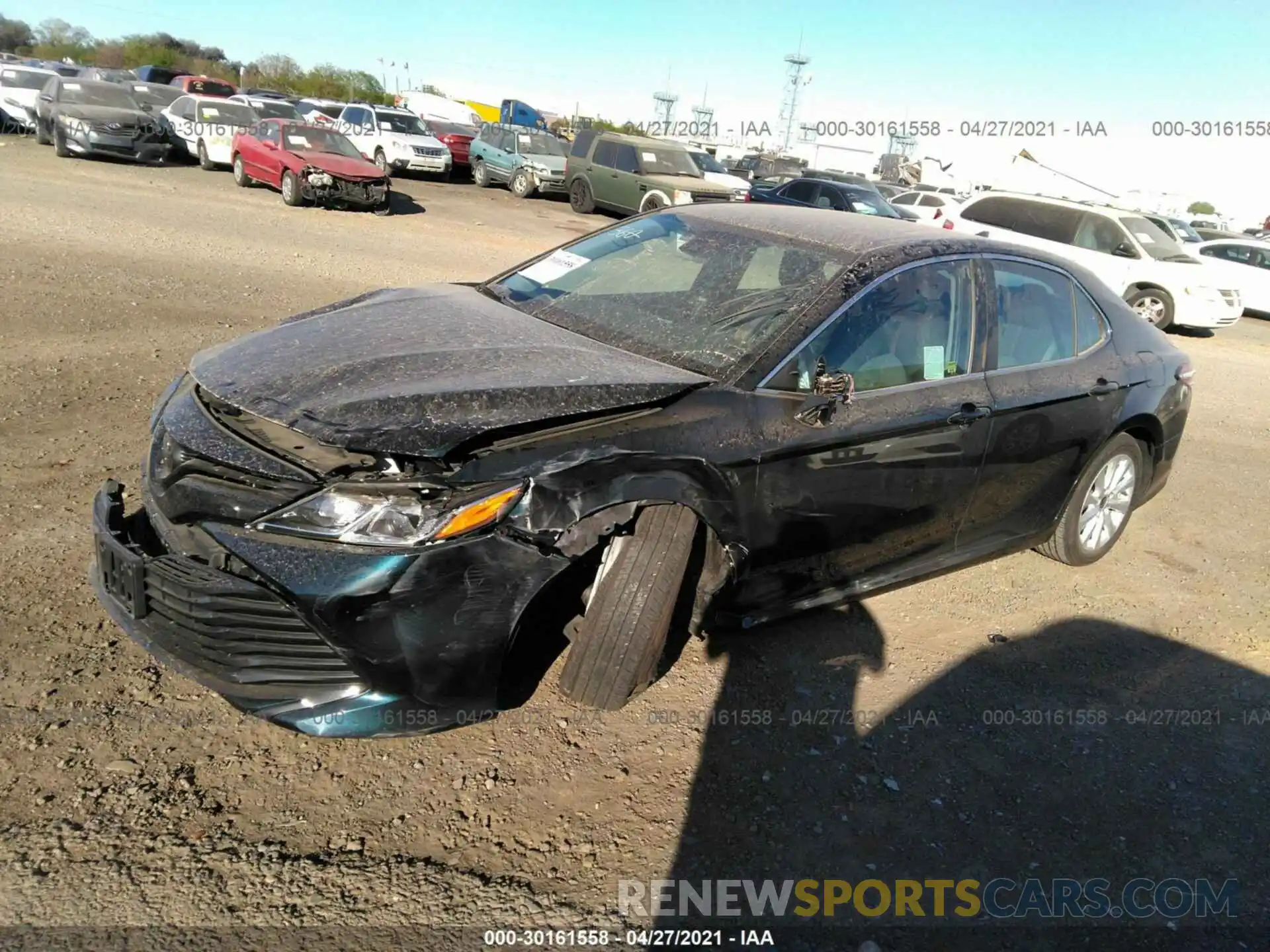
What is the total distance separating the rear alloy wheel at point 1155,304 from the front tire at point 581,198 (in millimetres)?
11124

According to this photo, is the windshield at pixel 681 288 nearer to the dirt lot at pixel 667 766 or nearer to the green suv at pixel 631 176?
the dirt lot at pixel 667 766

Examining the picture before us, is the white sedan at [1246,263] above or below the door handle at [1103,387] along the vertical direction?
above

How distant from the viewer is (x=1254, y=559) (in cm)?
530

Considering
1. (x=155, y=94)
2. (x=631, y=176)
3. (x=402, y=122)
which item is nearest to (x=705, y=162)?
(x=631, y=176)

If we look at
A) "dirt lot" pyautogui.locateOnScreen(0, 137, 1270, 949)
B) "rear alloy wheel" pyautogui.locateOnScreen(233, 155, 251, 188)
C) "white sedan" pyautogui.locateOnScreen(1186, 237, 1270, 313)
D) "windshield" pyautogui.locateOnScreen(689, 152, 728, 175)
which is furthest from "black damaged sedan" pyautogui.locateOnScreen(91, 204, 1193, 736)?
"white sedan" pyautogui.locateOnScreen(1186, 237, 1270, 313)

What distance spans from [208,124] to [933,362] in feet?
64.9

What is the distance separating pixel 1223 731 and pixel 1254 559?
87.2 inches

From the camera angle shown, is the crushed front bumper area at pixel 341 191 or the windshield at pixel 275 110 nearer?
the crushed front bumper area at pixel 341 191

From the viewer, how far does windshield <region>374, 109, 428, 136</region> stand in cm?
2248

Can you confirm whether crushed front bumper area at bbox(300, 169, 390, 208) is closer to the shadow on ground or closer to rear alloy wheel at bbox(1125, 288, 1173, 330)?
rear alloy wheel at bbox(1125, 288, 1173, 330)

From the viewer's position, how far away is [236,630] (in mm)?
2527

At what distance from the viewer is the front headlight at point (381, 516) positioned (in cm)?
248

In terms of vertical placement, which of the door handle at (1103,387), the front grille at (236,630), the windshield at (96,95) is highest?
the windshield at (96,95)

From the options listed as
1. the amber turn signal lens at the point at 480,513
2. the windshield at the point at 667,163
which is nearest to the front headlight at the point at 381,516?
the amber turn signal lens at the point at 480,513
